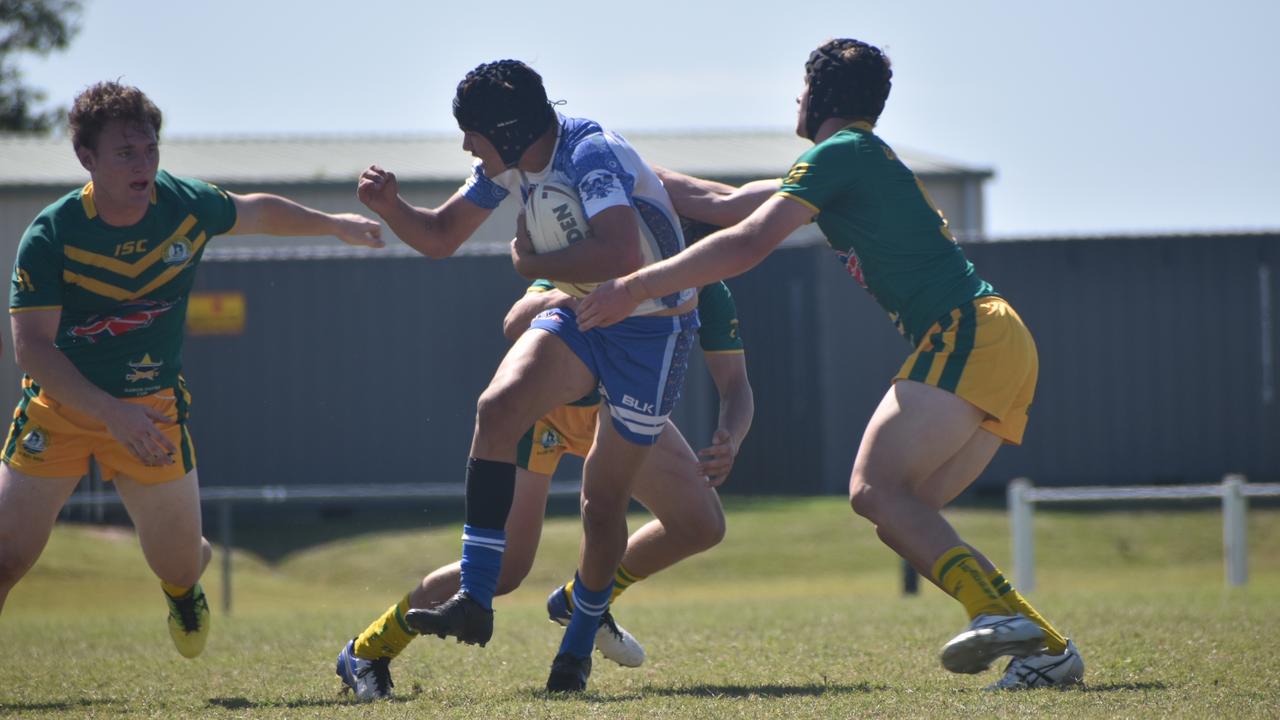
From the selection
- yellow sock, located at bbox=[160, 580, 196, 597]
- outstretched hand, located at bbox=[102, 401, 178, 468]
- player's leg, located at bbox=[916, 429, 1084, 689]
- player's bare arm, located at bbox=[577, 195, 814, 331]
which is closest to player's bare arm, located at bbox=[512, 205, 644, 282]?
player's bare arm, located at bbox=[577, 195, 814, 331]

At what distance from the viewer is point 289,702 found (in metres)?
5.31

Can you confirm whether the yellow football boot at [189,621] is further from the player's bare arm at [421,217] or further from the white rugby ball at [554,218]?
the white rugby ball at [554,218]

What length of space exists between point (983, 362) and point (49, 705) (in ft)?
11.6

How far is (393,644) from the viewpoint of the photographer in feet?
18.0

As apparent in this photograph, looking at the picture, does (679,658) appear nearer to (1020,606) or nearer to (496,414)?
(1020,606)

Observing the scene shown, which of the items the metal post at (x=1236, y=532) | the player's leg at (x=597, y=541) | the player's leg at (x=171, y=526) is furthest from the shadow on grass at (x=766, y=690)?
the metal post at (x=1236, y=532)

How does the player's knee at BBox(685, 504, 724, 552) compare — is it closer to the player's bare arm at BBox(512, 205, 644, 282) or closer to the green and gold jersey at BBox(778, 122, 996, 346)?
the green and gold jersey at BBox(778, 122, 996, 346)

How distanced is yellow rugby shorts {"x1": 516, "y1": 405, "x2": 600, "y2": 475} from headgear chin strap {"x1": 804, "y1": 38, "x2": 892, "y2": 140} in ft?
4.84

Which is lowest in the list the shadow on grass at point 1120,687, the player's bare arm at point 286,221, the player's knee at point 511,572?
the shadow on grass at point 1120,687

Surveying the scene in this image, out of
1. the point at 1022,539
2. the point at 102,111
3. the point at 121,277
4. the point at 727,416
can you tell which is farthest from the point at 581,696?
the point at 1022,539

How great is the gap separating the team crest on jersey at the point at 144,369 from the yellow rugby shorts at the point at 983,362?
109 inches

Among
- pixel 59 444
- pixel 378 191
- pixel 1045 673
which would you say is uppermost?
pixel 378 191

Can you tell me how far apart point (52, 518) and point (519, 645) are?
2578 millimetres

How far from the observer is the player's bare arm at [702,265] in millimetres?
4773
